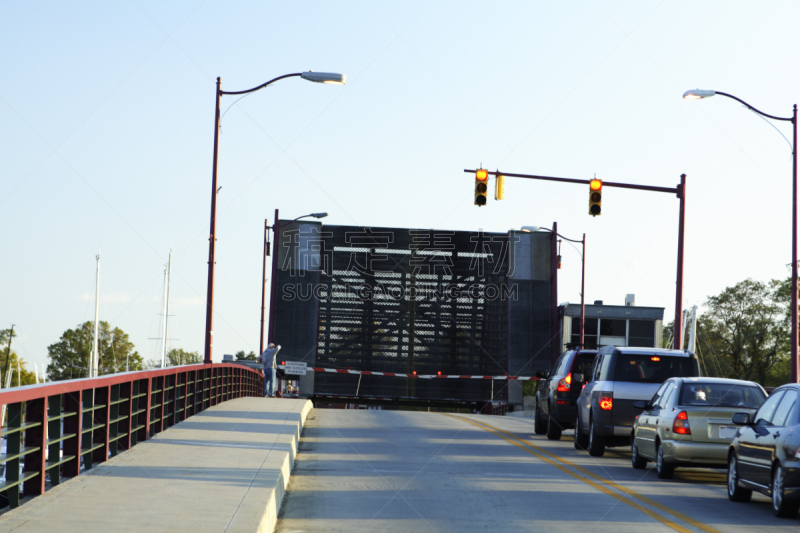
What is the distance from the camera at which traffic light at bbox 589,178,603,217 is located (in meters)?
25.0

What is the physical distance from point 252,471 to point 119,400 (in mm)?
2312

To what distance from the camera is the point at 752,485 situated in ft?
35.3

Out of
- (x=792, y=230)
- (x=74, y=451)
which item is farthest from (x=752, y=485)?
(x=792, y=230)

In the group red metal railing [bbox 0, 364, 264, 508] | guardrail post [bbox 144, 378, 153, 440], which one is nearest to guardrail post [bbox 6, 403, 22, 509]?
red metal railing [bbox 0, 364, 264, 508]

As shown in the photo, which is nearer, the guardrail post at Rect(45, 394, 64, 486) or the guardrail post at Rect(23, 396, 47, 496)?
the guardrail post at Rect(23, 396, 47, 496)

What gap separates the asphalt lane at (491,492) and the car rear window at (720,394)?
105 centimetres

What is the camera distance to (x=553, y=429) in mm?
19984

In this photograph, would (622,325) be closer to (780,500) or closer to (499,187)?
(499,187)

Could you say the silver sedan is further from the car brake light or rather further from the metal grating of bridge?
the metal grating of bridge

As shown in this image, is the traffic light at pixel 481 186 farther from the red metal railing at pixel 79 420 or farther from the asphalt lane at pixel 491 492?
the red metal railing at pixel 79 420

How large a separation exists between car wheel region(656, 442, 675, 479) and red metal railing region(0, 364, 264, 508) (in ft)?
21.9

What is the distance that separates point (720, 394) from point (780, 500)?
11.6 ft

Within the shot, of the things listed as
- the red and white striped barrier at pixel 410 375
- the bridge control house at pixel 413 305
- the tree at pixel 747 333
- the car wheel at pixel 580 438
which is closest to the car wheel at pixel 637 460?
the car wheel at pixel 580 438

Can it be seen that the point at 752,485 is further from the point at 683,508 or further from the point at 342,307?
the point at 342,307
